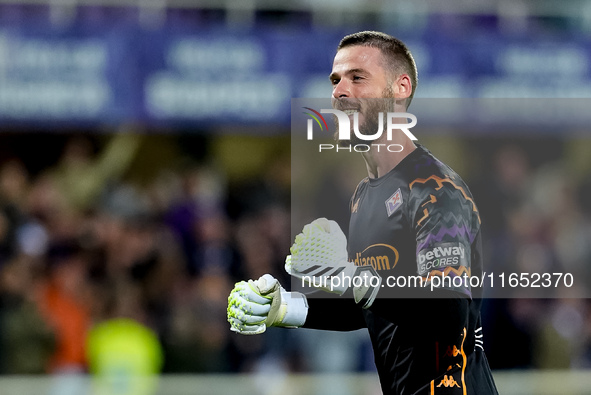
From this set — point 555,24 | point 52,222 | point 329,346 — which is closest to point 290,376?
point 329,346

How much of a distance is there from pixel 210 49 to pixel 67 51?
136 cm

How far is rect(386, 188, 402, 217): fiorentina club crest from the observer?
3.67m

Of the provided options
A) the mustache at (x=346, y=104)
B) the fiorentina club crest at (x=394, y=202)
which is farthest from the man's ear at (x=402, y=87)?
the fiorentina club crest at (x=394, y=202)

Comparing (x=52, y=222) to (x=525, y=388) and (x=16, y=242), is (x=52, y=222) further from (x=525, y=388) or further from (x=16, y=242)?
(x=525, y=388)

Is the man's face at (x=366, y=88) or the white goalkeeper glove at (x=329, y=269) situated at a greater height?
the man's face at (x=366, y=88)

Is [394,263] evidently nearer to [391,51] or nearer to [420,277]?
[420,277]

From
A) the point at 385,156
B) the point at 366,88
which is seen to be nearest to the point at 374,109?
the point at 366,88

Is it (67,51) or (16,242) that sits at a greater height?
(67,51)

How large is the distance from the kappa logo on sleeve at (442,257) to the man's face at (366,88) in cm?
61

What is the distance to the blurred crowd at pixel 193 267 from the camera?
24.5 feet

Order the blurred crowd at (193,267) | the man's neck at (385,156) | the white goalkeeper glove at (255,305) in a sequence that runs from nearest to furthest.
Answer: the white goalkeeper glove at (255,305)
the man's neck at (385,156)
the blurred crowd at (193,267)

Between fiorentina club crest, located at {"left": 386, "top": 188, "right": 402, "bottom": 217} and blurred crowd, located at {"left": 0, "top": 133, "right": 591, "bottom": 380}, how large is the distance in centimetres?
317

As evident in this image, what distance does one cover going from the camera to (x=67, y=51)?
853 centimetres

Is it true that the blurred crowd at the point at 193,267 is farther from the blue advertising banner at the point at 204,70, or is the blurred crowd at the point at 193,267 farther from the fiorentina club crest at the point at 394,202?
the fiorentina club crest at the point at 394,202
